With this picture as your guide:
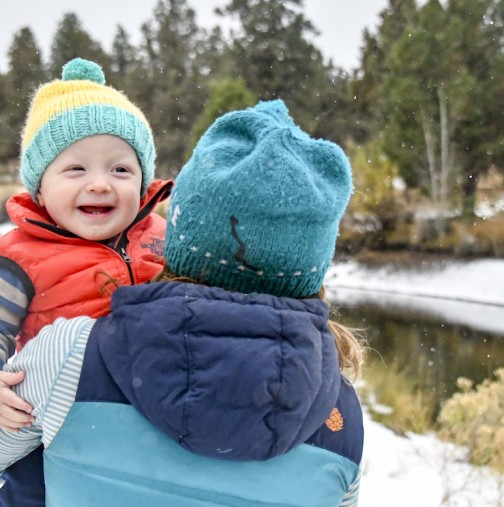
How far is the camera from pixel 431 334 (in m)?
11.1

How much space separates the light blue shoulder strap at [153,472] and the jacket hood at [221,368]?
0.13ft

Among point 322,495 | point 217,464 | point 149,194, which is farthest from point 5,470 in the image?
point 149,194

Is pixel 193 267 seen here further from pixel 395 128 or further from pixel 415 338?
pixel 395 128

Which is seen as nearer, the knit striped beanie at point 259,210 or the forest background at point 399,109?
the knit striped beanie at point 259,210

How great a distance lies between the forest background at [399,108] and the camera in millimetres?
17672

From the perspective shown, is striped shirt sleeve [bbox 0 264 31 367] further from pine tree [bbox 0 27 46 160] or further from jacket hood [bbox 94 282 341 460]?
pine tree [bbox 0 27 46 160]

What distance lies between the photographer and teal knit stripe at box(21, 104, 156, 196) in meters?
1.22

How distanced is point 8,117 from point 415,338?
69.8 feet

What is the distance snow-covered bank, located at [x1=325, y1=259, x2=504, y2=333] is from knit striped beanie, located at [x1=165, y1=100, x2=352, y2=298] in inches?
480

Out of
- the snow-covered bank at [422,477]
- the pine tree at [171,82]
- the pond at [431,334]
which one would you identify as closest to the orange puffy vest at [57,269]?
the snow-covered bank at [422,477]

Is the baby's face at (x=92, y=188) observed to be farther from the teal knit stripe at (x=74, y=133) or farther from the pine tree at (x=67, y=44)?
the pine tree at (x=67, y=44)

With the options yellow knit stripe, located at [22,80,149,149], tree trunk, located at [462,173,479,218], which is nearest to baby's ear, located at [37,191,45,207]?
yellow knit stripe, located at [22,80,149,149]

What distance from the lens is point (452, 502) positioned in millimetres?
5527

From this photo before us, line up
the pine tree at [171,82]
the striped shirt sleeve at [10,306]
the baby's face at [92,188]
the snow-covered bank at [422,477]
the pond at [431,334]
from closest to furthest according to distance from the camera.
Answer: the striped shirt sleeve at [10,306], the baby's face at [92,188], the snow-covered bank at [422,477], the pond at [431,334], the pine tree at [171,82]
